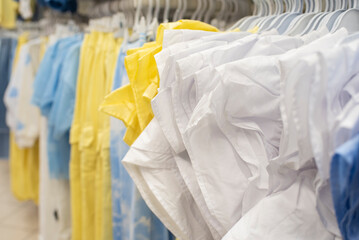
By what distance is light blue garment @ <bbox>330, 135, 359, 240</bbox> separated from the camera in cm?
32

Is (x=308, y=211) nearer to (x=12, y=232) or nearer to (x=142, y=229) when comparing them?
(x=142, y=229)

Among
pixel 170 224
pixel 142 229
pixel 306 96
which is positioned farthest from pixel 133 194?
pixel 306 96

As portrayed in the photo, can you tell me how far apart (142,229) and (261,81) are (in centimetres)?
54

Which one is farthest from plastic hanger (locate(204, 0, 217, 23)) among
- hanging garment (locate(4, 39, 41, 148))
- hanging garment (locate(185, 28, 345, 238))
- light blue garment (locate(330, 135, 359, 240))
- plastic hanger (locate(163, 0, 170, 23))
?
hanging garment (locate(4, 39, 41, 148))

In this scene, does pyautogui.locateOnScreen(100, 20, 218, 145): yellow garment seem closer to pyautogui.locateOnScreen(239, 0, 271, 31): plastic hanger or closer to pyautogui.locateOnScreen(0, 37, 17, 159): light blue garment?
pyautogui.locateOnScreen(239, 0, 271, 31): plastic hanger

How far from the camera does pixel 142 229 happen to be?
0.87m

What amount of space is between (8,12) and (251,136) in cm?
242

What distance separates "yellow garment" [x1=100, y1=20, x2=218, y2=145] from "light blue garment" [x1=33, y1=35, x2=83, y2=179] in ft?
2.08

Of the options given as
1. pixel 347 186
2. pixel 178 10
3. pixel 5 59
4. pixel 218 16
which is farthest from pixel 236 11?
pixel 5 59

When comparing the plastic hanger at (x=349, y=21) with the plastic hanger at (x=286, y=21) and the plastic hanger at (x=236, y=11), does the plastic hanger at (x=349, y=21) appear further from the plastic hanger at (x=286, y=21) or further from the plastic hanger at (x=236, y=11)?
the plastic hanger at (x=236, y=11)

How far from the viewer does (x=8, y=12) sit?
2.44m

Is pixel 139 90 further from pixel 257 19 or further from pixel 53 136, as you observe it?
pixel 53 136

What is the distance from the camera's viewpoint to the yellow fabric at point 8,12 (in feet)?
7.88

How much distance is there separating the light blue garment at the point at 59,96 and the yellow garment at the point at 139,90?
63cm
